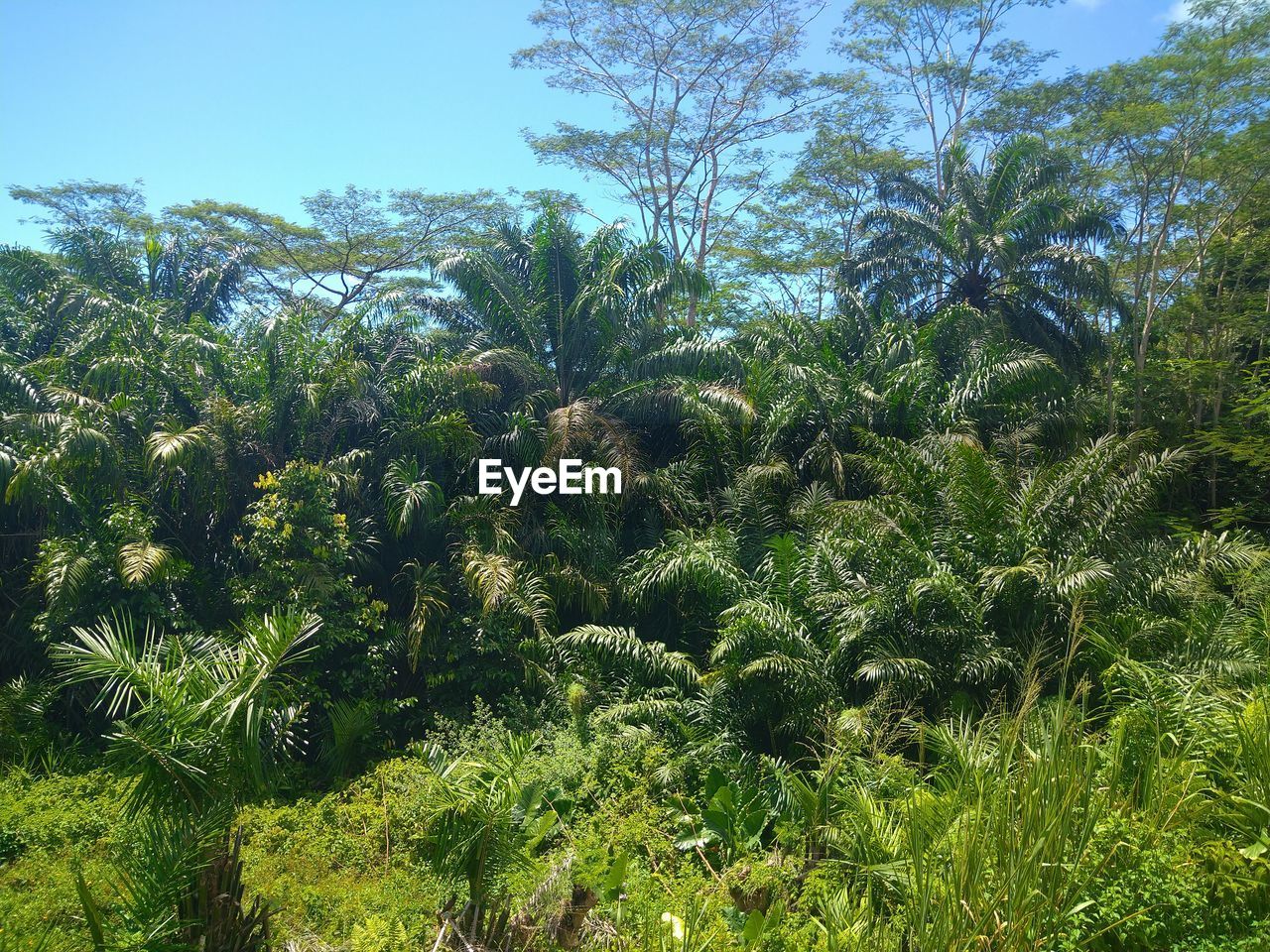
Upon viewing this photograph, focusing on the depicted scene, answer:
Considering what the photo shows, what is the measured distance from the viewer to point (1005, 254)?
14.7 metres

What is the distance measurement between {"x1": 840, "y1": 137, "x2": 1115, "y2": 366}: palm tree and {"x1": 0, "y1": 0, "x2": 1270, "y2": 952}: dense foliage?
0.09m

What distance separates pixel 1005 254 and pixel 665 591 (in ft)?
27.1

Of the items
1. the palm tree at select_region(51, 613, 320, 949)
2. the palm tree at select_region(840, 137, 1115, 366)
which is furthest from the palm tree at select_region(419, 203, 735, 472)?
the palm tree at select_region(51, 613, 320, 949)

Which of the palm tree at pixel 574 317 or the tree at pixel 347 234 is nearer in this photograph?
the palm tree at pixel 574 317

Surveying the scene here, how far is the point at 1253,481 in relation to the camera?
46.1 feet

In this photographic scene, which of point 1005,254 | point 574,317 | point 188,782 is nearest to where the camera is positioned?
point 188,782

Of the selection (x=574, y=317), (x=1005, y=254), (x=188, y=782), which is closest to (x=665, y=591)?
(x=574, y=317)

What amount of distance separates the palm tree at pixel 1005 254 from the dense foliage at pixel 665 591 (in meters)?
0.09

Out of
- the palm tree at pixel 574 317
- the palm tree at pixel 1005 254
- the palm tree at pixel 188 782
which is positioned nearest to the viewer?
the palm tree at pixel 188 782

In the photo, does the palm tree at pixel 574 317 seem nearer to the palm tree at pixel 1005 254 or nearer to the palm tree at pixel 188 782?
the palm tree at pixel 1005 254

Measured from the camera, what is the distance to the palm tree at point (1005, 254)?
1454 cm

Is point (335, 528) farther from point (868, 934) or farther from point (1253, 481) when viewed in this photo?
point (1253, 481)

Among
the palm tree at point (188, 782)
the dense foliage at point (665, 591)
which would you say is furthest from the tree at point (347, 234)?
the palm tree at point (188, 782)

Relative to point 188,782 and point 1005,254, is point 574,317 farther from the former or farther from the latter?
point 188,782
